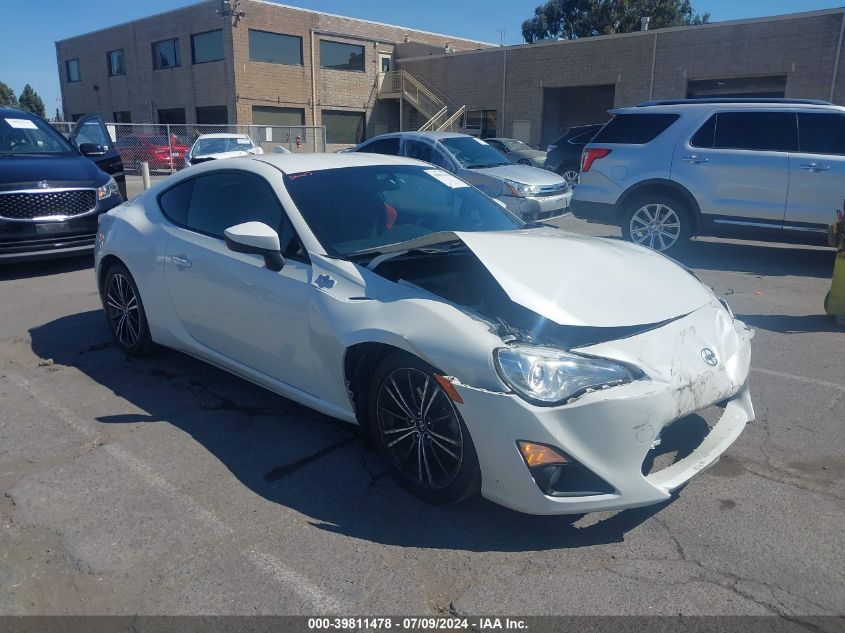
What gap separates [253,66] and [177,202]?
31.7 meters

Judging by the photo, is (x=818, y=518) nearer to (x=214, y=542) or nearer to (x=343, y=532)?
(x=343, y=532)

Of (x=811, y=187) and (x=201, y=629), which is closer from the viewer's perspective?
(x=201, y=629)

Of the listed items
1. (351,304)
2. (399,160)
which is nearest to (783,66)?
(399,160)

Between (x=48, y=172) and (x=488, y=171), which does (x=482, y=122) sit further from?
(x=48, y=172)

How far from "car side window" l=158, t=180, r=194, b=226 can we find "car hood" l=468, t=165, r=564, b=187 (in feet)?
23.6

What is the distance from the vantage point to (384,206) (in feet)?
13.9

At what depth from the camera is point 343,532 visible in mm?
3039

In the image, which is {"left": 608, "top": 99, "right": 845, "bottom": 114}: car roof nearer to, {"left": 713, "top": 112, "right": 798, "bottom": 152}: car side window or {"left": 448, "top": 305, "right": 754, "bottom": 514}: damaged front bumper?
{"left": 713, "top": 112, "right": 798, "bottom": 152}: car side window

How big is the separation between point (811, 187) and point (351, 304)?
7.17 meters

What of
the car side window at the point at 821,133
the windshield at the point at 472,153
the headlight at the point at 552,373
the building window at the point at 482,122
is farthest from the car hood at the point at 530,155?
the headlight at the point at 552,373

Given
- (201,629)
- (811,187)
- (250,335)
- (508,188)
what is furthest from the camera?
(508,188)

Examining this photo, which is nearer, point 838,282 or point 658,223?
point 838,282

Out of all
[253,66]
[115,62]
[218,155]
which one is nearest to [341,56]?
[253,66]

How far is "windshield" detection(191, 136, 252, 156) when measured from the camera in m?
20.3
